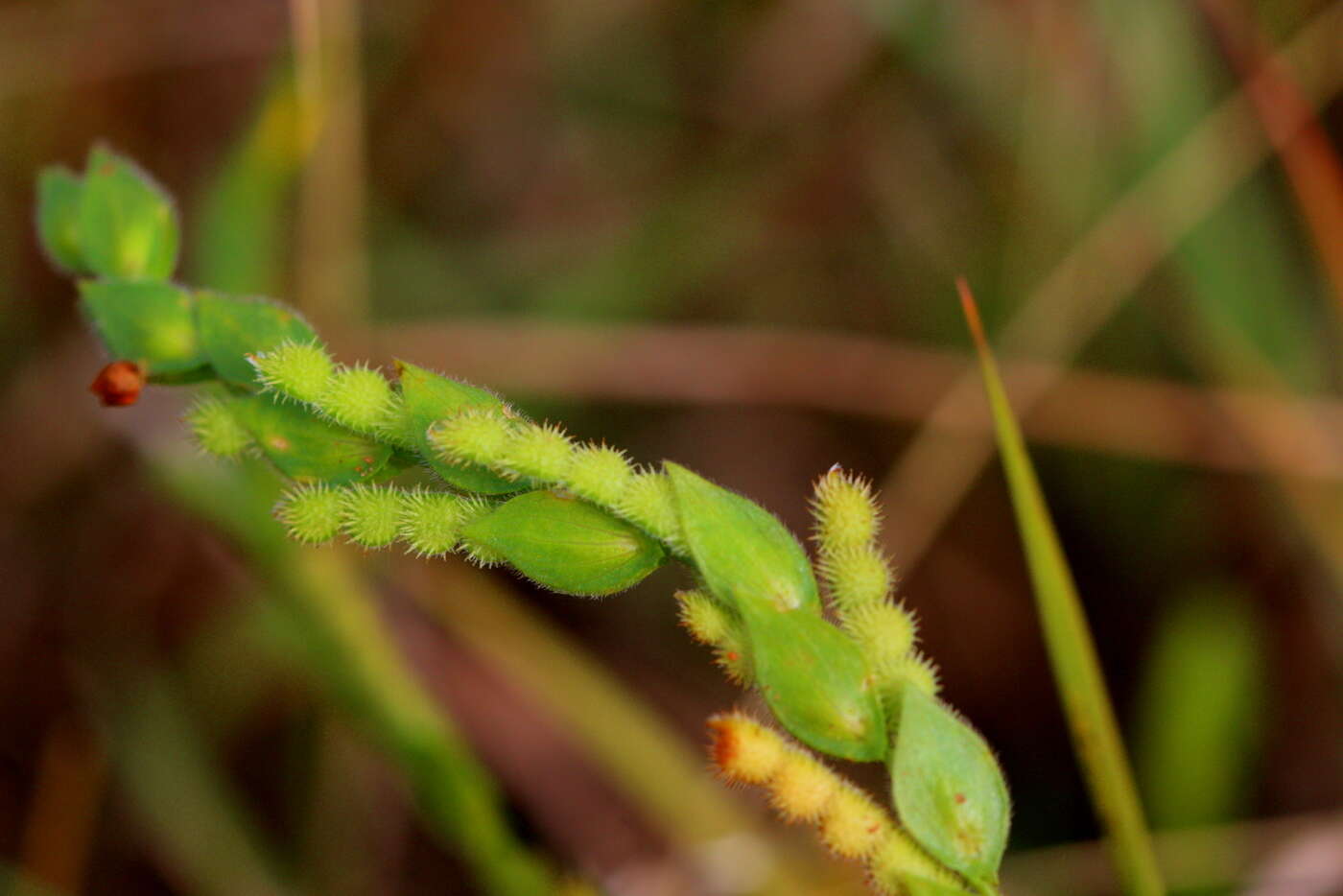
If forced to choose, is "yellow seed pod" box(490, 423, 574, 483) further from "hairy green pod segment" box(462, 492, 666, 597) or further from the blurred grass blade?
the blurred grass blade

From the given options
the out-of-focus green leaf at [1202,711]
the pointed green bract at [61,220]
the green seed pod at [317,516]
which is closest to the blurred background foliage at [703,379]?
the out-of-focus green leaf at [1202,711]

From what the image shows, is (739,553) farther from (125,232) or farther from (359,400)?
(125,232)

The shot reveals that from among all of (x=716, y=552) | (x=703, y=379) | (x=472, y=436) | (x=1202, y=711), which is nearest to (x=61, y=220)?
(x=472, y=436)

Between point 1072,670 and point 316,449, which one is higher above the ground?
point 1072,670

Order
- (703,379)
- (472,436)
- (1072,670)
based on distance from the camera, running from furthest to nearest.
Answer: (703,379) < (1072,670) < (472,436)

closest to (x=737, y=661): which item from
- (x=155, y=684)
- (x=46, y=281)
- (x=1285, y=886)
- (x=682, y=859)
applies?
(x=682, y=859)

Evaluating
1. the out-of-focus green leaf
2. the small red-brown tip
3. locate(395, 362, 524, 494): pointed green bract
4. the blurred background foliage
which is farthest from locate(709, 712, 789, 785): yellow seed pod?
the out-of-focus green leaf
